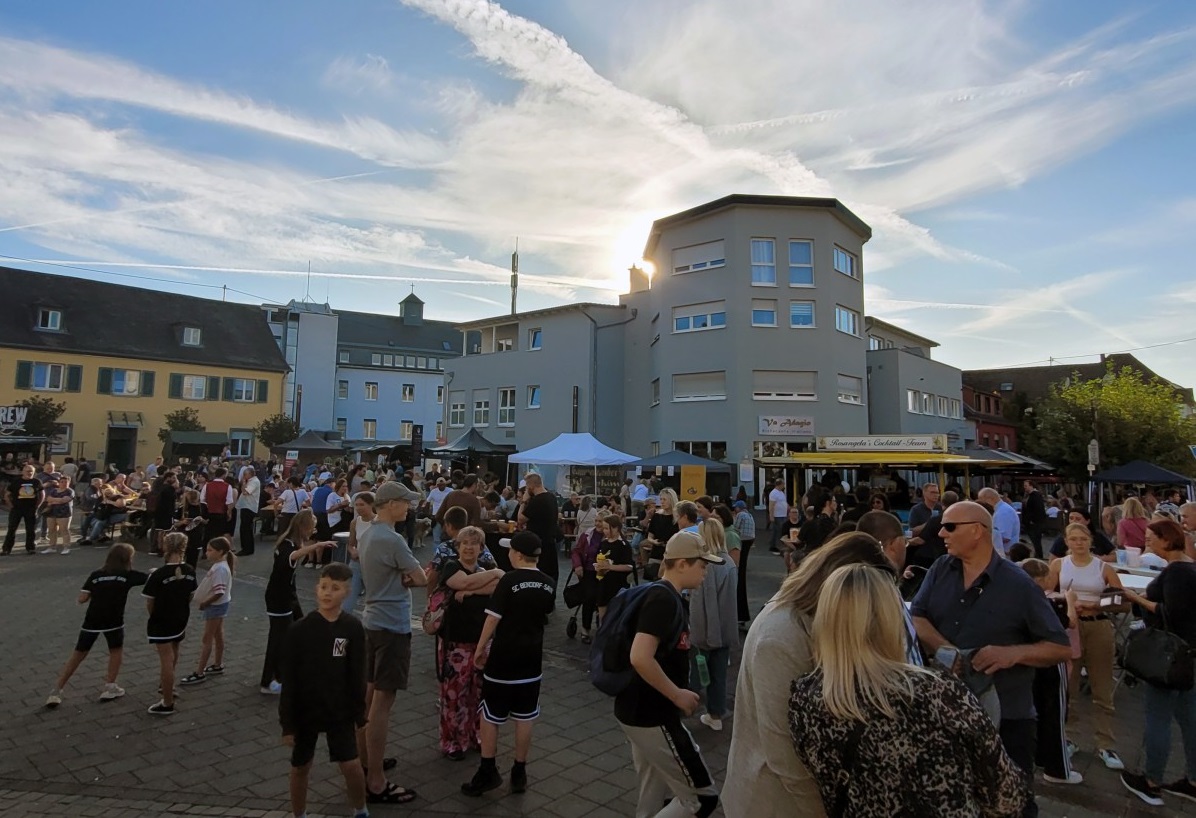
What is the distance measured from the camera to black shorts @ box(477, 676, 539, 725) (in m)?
4.26

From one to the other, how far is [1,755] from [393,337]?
203ft

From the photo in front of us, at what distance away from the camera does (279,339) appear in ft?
180

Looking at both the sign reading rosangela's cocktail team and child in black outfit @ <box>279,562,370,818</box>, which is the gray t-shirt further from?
the sign reading rosangela's cocktail team

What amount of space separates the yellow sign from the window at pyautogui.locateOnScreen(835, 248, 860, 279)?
504 inches

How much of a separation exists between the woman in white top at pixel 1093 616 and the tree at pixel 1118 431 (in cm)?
3553

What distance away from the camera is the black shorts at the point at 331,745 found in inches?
146

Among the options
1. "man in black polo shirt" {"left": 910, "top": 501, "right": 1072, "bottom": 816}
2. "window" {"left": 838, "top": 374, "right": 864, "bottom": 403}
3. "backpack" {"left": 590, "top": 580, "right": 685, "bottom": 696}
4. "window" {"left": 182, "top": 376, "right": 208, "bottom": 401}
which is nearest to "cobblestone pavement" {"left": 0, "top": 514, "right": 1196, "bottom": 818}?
"backpack" {"left": 590, "top": 580, "right": 685, "bottom": 696}

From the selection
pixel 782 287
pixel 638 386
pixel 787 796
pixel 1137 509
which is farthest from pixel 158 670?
pixel 638 386

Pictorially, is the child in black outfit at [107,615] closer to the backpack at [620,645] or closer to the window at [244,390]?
the backpack at [620,645]

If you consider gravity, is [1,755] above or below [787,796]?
below

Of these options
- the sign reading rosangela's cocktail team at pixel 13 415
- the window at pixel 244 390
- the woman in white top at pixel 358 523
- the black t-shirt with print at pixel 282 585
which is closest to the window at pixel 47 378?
the sign reading rosangela's cocktail team at pixel 13 415

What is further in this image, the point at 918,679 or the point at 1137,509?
the point at 1137,509

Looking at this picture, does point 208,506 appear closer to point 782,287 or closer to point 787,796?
point 787,796

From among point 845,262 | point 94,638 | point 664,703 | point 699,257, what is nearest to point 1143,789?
point 664,703
